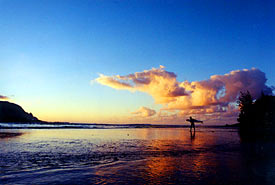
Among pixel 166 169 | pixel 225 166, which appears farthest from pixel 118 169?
pixel 225 166

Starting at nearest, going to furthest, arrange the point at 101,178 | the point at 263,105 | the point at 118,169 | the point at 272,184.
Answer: the point at 272,184 → the point at 101,178 → the point at 118,169 → the point at 263,105

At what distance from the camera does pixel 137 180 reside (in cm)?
966

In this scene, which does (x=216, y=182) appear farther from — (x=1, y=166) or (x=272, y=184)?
(x=1, y=166)

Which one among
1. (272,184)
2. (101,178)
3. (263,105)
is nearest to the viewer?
(272,184)

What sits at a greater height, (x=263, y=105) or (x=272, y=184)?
(x=263, y=105)

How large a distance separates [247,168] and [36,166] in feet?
43.9

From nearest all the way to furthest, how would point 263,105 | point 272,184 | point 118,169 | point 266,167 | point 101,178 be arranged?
point 272,184, point 101,178, point 118,169, point 266,167, point 263,105

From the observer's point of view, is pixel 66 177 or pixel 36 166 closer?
pixel 66 177

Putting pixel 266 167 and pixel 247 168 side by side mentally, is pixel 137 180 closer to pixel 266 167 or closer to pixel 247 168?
pixel 247 168

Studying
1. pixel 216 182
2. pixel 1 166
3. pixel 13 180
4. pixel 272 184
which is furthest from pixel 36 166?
pixel 272 184

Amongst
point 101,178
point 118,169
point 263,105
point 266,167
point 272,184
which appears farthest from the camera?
point 263,105

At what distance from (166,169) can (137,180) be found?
2.97m

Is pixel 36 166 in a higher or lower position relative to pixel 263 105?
lower

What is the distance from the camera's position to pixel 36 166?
12383 mm
